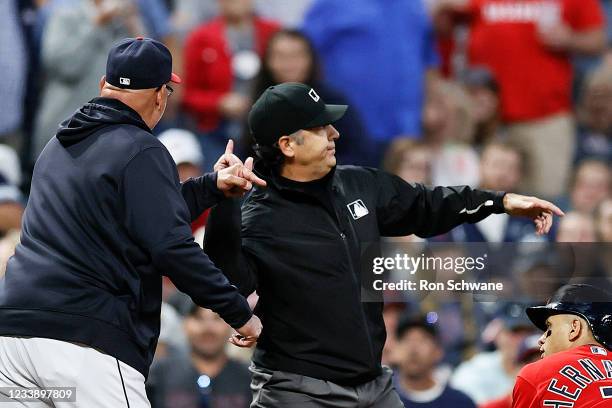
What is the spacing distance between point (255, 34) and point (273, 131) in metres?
3.98

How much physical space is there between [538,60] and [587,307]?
461cm

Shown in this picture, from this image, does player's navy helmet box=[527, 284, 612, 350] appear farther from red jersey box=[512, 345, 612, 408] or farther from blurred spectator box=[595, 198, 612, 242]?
blurred spectator box=[595, 198, 612, 242]

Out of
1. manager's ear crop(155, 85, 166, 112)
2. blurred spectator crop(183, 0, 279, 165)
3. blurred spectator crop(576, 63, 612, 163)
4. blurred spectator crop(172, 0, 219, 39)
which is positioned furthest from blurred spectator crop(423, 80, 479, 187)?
manager's ear crop(155, 85, 166, 112)

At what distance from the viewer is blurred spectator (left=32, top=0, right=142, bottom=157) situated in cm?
827

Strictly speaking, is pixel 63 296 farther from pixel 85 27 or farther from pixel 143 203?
pixel 85 27

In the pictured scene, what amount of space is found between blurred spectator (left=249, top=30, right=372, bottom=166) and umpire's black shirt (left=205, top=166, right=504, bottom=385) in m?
3.41

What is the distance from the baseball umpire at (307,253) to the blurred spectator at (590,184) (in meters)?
3.82

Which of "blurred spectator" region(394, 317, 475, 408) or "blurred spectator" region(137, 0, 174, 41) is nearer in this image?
"blurred spectator" region(394, 317, 475, 408)

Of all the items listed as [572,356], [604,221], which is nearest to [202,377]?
[604,221]

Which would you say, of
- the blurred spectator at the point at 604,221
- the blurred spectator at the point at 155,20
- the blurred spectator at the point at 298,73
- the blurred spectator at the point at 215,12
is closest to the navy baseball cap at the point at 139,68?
the blurred spectator at the point at 298,73

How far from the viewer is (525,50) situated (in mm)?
8852

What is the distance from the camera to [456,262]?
5203 mm

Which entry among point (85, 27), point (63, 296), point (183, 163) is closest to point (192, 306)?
point (183, 163)

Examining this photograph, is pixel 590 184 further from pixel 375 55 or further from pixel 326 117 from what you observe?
pixel 326 117
